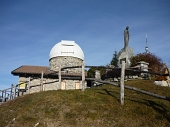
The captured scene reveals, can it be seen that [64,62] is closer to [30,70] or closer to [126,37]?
[30,70]

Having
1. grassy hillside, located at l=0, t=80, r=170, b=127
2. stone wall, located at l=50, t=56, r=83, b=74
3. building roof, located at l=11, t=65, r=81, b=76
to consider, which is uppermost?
stone wall, located at l=50, t=56, r=83, b=74

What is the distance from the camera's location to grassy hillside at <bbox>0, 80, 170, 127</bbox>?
25.9 ft

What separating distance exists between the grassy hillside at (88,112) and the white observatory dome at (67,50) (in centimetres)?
2277

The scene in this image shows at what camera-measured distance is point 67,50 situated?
33500 millimetres

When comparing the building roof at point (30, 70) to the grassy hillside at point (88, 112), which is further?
the building roof at point (30, 70)

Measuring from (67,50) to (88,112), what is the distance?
25453 millimetres

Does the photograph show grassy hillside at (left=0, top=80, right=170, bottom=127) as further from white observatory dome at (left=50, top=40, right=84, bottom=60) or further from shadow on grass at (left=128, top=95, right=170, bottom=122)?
white observatory dome at (left=50, top=40, right=84, bottom=60)

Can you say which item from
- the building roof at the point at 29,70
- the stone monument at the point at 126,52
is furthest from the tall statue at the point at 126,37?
the building roof at the point at 29,70

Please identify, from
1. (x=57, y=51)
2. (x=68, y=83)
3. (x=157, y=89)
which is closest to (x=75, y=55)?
(x=57, y=51)

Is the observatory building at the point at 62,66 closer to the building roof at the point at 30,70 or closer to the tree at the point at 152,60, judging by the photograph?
the building roof at the point at 30,70

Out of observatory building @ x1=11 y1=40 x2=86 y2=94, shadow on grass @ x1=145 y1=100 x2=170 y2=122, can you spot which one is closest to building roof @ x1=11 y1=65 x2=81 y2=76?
observatory building @ x1=11 y1=40 x2=86 y2=94

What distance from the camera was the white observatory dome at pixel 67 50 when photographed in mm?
33259

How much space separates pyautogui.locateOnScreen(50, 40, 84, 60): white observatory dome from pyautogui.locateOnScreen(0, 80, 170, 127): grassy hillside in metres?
22.8

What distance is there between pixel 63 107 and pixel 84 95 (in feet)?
5.26
